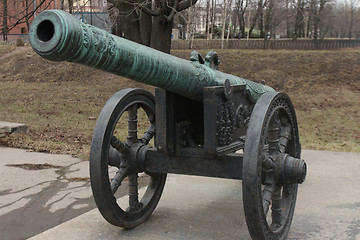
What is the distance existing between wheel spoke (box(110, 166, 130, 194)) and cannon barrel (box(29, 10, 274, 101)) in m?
0.83

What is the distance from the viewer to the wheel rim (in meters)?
2.85

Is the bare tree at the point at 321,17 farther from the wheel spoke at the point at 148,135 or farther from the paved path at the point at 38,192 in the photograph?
the wheel spoke at the point at 148,135

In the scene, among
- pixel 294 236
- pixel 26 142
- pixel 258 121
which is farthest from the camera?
pixel 26 142

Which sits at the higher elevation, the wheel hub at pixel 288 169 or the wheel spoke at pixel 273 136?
the wheel spoke at pixel 273 136

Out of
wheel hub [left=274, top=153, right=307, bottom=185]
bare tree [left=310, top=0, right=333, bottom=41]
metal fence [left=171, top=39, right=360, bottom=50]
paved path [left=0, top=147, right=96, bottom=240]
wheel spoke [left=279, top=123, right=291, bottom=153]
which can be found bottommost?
paved path [left=0, top=147, right=96, bottom=240]

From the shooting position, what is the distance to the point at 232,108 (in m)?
3.57

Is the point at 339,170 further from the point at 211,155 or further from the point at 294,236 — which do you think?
the point at 211,155

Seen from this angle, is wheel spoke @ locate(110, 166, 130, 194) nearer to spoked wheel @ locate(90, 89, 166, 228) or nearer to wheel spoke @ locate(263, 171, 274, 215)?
spoked wheel @ locate(90, 89, 166, 228)

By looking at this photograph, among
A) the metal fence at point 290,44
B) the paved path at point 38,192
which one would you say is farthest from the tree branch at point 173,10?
the metal fence at point 290,44

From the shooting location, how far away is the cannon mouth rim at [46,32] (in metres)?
2.17

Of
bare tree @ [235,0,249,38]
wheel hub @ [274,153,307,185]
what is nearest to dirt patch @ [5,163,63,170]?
wheel hub @ [274,153,307,185]

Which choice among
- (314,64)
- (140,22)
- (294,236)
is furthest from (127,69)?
(314,64)

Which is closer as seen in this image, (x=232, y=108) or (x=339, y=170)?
(x=232, y=108)

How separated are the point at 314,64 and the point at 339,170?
12509 millimetres
